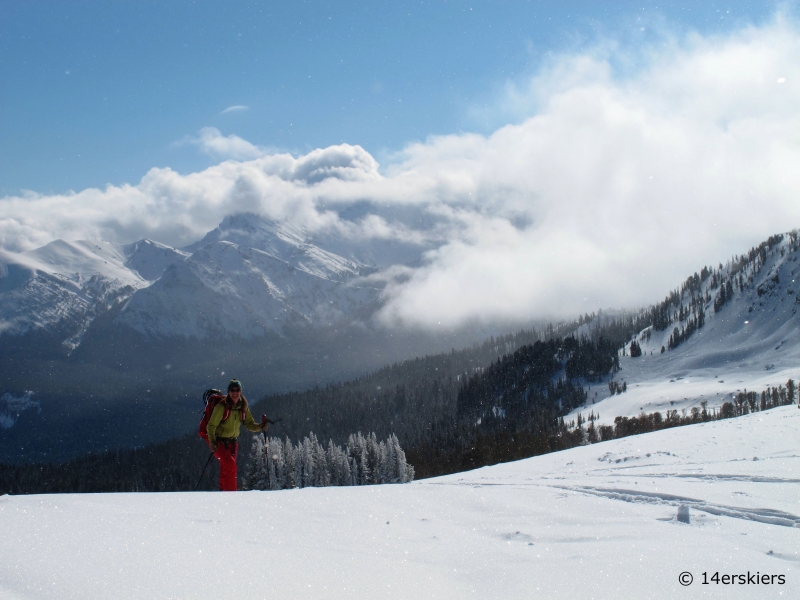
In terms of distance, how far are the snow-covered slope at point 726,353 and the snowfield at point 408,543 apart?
10975 centimetres

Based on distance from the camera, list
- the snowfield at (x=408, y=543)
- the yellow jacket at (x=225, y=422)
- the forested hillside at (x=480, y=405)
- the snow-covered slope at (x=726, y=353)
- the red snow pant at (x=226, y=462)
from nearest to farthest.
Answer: the snowfield at (x=408, y=543), the yellow jacket at (x=225, y=422), the red snow pant at (x=226, y=462), the snow-covered slope at (x=726, y=353), the forested hillside at (x=480, y=405)

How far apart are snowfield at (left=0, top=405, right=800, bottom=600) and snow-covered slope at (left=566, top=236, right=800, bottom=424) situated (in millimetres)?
109746

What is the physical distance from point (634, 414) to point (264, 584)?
116 metres

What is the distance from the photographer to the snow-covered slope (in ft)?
365

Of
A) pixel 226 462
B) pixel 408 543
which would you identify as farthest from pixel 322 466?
pixel 408 543

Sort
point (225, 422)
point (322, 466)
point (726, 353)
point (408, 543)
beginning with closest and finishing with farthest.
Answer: point (408, 543)
point (225, 422)
point (322, 466)
point (726, 353)

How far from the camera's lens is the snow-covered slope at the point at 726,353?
111 m

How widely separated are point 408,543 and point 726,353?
164505mm

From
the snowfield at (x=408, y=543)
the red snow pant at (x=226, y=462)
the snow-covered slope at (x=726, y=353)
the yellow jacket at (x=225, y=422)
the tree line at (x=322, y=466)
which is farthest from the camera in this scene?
the snow-covered slope at (x=726, y=353)

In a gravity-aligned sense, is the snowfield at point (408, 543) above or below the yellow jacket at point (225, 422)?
below

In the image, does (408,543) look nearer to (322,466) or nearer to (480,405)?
(322,466)

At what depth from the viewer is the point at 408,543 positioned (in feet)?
19.1

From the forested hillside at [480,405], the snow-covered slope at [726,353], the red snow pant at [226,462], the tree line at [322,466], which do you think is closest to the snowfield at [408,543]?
the red snow pant at [226,462]

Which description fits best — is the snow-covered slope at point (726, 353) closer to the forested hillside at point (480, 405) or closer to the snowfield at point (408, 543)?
the forested hillside at point (480, 405)
